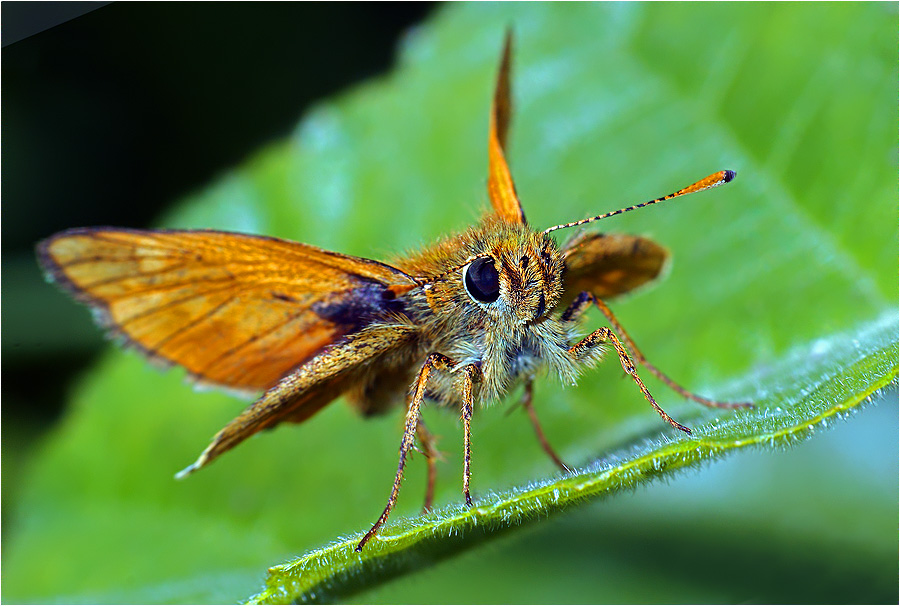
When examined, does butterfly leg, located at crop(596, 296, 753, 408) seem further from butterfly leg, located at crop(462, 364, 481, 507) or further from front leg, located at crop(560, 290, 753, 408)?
butterfly leg, located at crop(462, 364, 481, 507)

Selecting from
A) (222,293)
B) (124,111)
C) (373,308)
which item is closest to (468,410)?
(373,308)

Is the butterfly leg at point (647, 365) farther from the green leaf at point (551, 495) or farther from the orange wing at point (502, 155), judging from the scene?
the green leaf at point (551, 495)

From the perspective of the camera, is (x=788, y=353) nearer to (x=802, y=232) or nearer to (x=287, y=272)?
(x=802, y=232)

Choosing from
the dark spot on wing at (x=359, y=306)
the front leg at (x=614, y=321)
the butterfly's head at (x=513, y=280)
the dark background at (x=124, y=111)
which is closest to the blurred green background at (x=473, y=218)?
the dark background at (x=124, y=111)

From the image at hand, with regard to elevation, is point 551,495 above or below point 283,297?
below

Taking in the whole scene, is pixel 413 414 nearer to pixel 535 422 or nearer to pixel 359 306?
pixel 359 306

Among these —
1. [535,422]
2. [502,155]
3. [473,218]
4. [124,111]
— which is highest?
[124,111]

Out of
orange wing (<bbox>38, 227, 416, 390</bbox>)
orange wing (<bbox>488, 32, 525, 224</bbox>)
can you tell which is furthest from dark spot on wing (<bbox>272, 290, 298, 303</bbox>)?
orange wing (<bbox>488, 32, 525, 224</bbox>)
